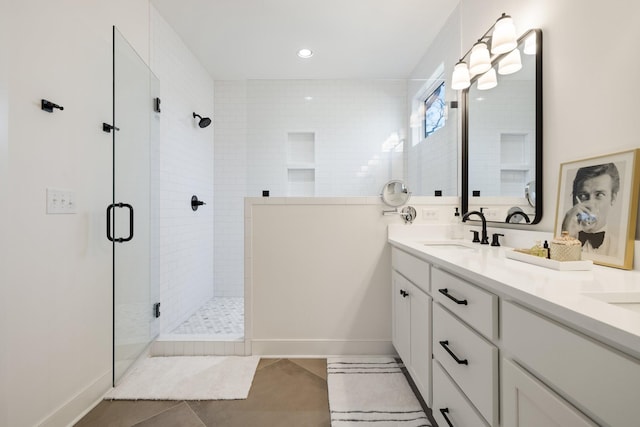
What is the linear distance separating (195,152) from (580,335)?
3.30 m

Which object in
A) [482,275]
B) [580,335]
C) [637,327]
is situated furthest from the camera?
[482,275]

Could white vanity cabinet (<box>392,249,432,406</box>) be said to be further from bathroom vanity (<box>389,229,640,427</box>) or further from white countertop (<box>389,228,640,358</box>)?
white countertop (<box>389,228,640,358</box>)

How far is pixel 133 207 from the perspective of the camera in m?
1.97

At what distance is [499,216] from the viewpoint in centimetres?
181

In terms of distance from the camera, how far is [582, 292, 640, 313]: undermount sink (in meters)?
0.71

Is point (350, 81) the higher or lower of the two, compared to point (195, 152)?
higher

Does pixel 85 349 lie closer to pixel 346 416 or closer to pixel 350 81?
pixel 346 416

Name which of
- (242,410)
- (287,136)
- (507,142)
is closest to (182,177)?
(287,136)

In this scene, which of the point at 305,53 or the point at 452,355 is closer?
A: the point at 452,355

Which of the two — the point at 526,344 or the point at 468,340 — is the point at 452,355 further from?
the point at 526,344

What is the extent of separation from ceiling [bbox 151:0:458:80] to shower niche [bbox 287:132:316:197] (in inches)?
29.4

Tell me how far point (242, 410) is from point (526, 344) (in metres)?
1.41

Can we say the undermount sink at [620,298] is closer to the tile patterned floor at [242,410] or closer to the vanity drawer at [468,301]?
the vanity drawer at [468,301]

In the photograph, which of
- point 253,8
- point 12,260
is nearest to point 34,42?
point 12,260
